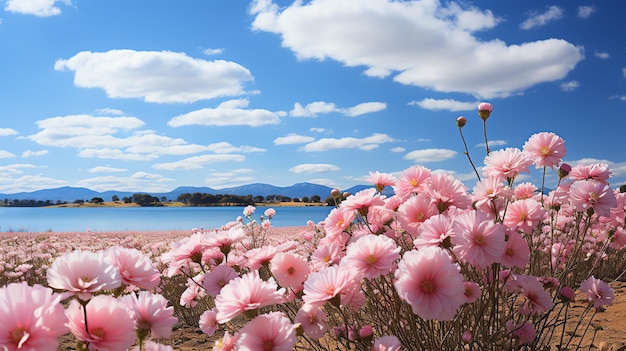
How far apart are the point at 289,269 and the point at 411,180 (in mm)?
687

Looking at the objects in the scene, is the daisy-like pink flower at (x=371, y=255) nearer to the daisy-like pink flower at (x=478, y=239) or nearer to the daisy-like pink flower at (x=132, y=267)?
the daisy-like pink flower at (x=478, y=239)

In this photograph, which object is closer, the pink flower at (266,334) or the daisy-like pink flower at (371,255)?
the pink flower at (266,334)

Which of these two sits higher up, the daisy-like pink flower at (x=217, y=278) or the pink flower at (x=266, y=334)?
the daisy-like pink flower at (x=217, y=278)

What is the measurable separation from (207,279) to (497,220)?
4.38 feet

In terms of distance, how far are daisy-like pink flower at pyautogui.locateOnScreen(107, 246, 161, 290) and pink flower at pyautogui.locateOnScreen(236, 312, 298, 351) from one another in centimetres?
34

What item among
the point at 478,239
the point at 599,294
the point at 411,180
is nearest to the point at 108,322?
the point at 478,239

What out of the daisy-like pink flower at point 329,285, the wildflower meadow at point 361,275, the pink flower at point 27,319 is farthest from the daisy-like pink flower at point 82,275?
the daisy-like pink flower at point 329,285

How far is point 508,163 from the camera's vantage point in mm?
2148

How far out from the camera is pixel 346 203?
2160mm

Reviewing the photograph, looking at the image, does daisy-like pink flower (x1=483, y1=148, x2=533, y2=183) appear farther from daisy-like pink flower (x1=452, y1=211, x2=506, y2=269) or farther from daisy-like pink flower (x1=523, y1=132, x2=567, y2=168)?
daisy-like pink flower (x1=452, y1=211, x2=506, y2=269)

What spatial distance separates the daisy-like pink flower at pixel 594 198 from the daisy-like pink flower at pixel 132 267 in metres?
1.96

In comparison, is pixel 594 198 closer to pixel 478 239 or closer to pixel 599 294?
pixel 599 294

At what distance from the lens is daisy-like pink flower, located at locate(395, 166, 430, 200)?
2.20 metres

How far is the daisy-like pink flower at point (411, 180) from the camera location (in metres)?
2.20
